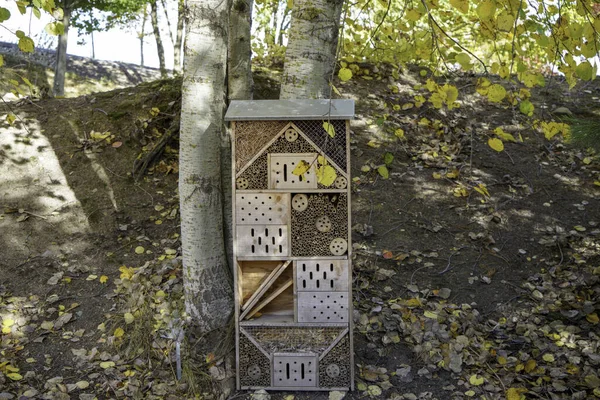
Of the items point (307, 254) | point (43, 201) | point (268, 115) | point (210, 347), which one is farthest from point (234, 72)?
point (43, 201)

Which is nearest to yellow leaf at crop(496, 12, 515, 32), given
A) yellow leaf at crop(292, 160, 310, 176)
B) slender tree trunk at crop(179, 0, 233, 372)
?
yellow leaf at crop(292, 160, 310, 176)

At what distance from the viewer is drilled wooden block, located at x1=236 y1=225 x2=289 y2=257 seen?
399 centimetres

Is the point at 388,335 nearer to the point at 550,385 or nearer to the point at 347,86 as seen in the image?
the point at 550,385

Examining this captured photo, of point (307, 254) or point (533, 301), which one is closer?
point (307, 254)

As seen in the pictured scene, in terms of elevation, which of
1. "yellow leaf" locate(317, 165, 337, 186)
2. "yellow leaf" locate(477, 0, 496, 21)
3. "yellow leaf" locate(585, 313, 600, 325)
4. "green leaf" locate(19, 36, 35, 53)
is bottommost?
"yellow leaf" locate(585, 313, 600, 325)

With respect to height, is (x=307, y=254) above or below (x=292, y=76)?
below

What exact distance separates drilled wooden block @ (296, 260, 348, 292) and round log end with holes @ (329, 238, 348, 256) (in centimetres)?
6

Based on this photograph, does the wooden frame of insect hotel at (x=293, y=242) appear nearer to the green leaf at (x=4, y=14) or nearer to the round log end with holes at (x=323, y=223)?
the round log end with holes at (x=323, y=223)

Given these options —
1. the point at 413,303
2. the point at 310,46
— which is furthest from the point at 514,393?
the point at 310,46

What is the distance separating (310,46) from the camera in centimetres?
436

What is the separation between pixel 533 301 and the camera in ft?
16.7

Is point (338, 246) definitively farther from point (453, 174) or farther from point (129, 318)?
point (453, 174)

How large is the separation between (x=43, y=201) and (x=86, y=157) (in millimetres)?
777

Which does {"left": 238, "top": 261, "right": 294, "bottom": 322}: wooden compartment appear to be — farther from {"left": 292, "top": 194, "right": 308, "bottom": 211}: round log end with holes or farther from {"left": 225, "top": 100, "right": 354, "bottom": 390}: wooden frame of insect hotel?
{"left": 292, "top": 194, "right": 308, "bottom": 211}: round log end with holes
